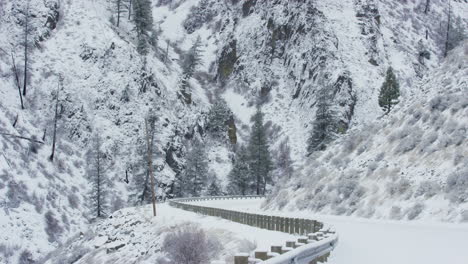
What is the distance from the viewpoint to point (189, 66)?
89312mm

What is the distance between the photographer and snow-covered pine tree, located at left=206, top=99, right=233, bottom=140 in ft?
259

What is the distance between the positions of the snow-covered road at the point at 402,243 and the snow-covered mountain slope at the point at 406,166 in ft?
6.07

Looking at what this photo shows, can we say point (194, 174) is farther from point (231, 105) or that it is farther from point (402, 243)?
point (402, 243)

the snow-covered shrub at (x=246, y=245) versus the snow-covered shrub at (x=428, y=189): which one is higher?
the snow-covered shrub at (x=428, y=189)

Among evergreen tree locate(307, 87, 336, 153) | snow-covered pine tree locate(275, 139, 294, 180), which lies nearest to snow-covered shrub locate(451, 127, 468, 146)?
evergreen tree locate(307, 87, 336, 153)

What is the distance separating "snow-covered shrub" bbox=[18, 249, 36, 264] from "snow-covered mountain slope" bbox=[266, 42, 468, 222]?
64.4 ft

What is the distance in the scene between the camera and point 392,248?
42.6 ft

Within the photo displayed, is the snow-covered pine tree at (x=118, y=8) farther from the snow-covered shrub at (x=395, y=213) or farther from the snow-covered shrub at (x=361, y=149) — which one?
the snow-covered shrub at (x=395, y=213)

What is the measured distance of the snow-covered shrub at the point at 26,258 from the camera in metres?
38.6

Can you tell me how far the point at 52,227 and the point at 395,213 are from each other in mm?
34650

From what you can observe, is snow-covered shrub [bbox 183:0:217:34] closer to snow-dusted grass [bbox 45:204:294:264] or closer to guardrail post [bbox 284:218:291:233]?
snow-dusted grass [bbox 45:204:294:264]

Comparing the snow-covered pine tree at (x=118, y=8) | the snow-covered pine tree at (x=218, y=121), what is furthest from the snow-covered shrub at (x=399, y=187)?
the snow-covered pine tree at (x=118, y=8)

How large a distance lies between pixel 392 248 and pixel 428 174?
10842 millimetres

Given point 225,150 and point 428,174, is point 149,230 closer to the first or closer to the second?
point 428,174
